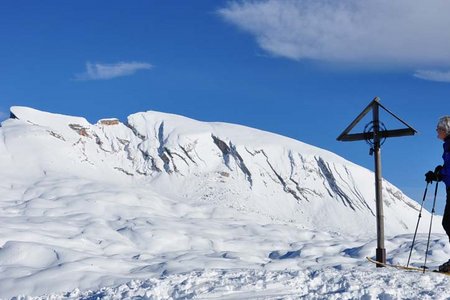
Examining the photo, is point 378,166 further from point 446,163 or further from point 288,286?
point 288,286

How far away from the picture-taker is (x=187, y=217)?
36.5 m

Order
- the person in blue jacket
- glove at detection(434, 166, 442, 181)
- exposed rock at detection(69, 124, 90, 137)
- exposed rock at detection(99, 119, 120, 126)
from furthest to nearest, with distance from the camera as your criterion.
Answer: exposed rock at detection(99, 119, 120, 126)
exposed rock at detection(69, 124, 90, 137)
glove at detection(434, 166, 442, 181)
the person in blue jacket

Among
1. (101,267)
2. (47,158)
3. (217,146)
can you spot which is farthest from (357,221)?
(101,267)

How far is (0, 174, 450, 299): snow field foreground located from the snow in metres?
0.04

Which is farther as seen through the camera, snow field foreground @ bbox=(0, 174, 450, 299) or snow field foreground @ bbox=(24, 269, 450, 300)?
snow field foreground @ bbox=(0, 174, 450, 299)

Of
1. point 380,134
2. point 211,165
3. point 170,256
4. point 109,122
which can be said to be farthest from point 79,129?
point 380,134

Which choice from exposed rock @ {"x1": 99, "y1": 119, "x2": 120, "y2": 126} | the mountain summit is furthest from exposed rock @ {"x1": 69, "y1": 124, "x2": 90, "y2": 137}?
exposed rock @ {"x1": 99, "y1": 119, "x2": 120, "y2": 126}

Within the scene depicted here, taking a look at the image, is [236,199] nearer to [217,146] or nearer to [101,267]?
[217,146]

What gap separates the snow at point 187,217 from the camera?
7.95 meters

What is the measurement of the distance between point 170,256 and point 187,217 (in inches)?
725

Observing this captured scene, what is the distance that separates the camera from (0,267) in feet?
44.9

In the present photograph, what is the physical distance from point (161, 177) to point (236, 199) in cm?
803

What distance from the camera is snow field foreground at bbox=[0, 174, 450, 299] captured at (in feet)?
24.0

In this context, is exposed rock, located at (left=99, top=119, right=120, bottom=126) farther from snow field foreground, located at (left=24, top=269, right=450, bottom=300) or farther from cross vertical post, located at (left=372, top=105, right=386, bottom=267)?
snow field foreground, located at (left=24, top=269, right=450, bottom=300)
